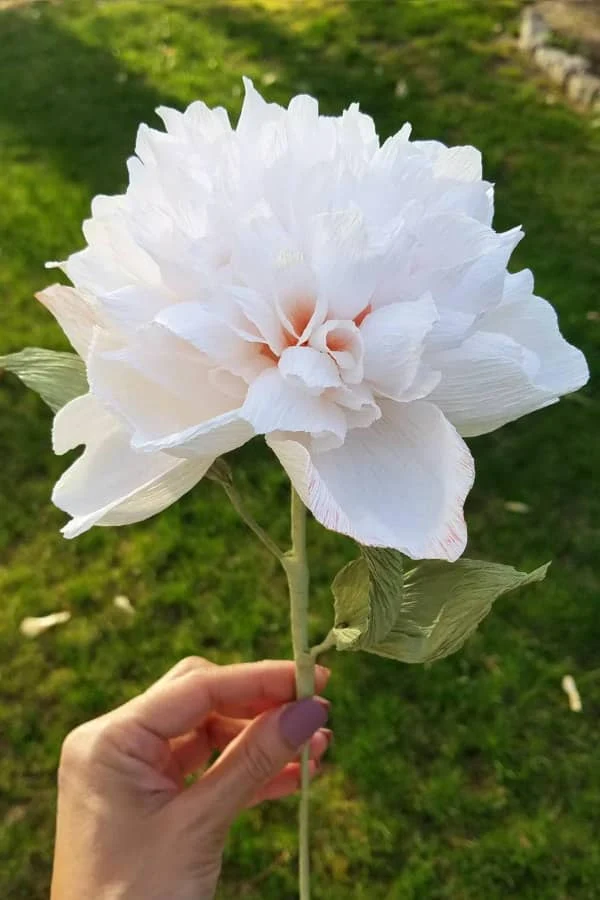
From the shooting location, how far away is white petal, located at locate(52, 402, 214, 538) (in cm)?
57

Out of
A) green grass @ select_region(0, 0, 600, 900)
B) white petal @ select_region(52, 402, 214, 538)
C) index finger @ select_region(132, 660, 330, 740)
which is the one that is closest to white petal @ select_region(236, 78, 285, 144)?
white petal @ select_region(52, 402, 214, 538)

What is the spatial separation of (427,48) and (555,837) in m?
2.75

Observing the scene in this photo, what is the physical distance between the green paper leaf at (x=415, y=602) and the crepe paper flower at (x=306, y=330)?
0.01 meters

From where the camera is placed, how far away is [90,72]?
3312mm

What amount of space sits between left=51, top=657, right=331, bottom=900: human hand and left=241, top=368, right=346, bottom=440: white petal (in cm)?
46

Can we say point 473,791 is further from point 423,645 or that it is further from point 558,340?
point 558,340

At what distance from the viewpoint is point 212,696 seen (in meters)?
1.15

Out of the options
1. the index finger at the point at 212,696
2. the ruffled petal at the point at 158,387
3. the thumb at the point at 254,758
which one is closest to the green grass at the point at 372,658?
the index finger at the point at 212,696

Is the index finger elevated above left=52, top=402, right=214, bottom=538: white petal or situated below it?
below

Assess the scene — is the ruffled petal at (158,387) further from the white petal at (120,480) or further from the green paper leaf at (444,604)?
the green paper leaf at (444,604)

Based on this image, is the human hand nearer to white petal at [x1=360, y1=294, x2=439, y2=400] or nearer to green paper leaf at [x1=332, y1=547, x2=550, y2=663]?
green paper leaf at [x1=332, y1=547, x2=550, y2=663]

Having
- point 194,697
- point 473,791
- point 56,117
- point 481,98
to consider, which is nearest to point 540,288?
point 481,98

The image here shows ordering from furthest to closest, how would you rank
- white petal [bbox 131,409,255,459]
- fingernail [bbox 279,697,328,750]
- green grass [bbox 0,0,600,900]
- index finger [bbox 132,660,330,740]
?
green grass [bbox 0,0,600,900]
index finger [bbox 132,660,330,740]
fingernail [bbox 279,697,328,750]
white petal [bbox 131,409,255,459]

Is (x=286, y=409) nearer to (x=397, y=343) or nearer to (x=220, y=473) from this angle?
(x=397, y=343)
